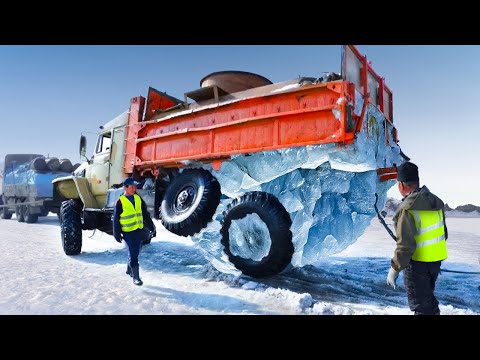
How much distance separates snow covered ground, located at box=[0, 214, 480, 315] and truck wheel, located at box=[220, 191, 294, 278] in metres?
0.29

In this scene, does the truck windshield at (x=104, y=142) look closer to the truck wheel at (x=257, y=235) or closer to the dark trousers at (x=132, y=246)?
the dark trousers at (x=132, y=246)

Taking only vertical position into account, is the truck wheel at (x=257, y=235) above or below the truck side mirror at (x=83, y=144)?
below

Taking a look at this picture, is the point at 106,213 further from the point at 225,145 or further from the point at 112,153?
the point at 225,145

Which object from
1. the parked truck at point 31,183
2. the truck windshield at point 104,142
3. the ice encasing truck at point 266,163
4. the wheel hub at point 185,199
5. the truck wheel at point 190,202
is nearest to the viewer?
the ice encasing truck at point 266,163

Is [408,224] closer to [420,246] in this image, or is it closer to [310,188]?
[420,246]

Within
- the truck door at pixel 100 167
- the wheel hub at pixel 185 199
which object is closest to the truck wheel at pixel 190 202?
the wheel hub at pixel 185 199

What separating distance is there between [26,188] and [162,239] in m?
10.6

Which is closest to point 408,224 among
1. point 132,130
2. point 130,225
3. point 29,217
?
point 130,225

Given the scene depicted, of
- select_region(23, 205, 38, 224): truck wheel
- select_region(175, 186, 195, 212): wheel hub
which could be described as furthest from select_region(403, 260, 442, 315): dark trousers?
select_region(23, 205, 38, 224): truck wheel

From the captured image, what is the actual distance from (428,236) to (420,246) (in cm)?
11

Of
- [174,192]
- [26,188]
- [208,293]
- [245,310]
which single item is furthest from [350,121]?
[26,188]

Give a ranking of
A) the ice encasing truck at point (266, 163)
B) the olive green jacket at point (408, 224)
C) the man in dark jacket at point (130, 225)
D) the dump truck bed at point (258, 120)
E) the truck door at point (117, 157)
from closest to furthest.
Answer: the olive green jacket at point (408, 224) → the dump truck bed at point (258, 120) → the ice encasing truck at point (266, 163) → the man in dark jacket at point (130, 225) → the truck door at point (117, 157)

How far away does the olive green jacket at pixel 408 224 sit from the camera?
7.95 ft

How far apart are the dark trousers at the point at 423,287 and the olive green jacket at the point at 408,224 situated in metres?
0.16
